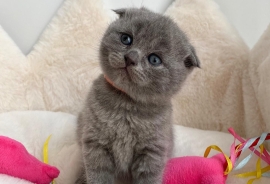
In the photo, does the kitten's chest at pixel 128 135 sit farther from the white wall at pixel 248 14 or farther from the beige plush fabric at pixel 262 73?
the white wall at pixel 248 14

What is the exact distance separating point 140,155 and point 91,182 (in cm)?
15

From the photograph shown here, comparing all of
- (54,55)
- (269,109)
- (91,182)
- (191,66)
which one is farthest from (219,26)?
(91,182)

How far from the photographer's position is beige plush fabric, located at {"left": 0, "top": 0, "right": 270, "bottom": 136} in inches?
53.8

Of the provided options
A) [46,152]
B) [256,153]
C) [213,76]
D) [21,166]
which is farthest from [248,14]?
[21,166]

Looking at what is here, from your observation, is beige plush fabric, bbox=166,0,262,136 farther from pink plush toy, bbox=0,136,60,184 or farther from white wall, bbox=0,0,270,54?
pink plush toy, bbox=0,136,60,184

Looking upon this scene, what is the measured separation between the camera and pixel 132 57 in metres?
0.79

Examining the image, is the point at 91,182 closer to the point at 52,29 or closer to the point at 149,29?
the point at 149,29

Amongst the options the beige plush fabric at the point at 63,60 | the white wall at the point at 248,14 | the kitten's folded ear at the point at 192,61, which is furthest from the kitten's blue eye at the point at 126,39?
the white wall at the point at 248,14

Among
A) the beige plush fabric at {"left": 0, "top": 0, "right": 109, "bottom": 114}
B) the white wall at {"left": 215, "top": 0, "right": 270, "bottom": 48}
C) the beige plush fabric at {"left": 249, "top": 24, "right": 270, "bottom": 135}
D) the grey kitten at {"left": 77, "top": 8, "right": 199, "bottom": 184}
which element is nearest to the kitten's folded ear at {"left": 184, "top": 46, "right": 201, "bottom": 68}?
the grey kitten at {"left": 77, "top": 8, "right": 199, "bottom": 184}

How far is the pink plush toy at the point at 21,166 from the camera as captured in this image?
0.88m

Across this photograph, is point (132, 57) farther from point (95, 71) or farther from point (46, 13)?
point (46, 13)

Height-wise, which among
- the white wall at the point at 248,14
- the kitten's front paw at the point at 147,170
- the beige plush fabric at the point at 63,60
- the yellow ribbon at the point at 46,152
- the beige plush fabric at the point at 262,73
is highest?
the white wall at the point at 248,14

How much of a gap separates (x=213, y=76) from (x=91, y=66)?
518mm

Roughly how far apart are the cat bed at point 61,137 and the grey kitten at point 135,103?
230 mm
